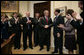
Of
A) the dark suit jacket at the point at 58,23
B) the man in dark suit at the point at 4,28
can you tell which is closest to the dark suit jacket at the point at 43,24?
the dark suit jacket at the point at 58,23

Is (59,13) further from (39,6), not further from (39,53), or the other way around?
(39,53)

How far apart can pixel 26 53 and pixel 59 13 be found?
0.71m

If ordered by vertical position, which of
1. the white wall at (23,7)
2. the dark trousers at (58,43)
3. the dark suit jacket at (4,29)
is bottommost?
the dark trousers at (58,43)

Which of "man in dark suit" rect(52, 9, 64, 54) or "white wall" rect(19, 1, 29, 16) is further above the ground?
"white wall" rect(19, 1, 29, 16)

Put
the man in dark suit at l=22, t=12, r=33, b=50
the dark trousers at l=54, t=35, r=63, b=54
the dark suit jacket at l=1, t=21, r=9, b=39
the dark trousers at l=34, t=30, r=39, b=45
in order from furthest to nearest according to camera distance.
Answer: the dark trousers at l=34, t=30, r=39, b=45 → the man in dark suit at l=22, t=12, r=33, b=50 → the dark trousers at l=54, t=35, r=63, b=54 → the dark suit jacket at l=1, t=21, r=9, b=39

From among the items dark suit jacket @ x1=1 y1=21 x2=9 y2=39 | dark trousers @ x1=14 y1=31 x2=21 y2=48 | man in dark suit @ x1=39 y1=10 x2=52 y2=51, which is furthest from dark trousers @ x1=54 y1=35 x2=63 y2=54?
A: dark suit jacket @ x1=1 y1=21 x2=9 y2=39

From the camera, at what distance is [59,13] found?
1.77 metres

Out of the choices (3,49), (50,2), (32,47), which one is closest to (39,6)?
(50,2)

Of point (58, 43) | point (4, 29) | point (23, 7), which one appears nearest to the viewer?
point (4, 29)

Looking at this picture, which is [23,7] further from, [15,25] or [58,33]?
[58,33]

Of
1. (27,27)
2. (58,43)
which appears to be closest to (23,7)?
(27,27)

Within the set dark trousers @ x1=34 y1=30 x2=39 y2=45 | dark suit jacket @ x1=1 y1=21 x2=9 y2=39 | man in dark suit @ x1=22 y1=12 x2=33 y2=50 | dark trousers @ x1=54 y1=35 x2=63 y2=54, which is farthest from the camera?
dark trousers @ x1=34 y1=30 x2=39 y2=45

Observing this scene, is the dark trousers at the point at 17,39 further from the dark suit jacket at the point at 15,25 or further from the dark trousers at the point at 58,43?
the dark trousers at the point at 58,43

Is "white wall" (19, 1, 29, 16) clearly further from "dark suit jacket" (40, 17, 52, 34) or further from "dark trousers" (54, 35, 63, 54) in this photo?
"dark trousers" (54, 35, 63, 54)
